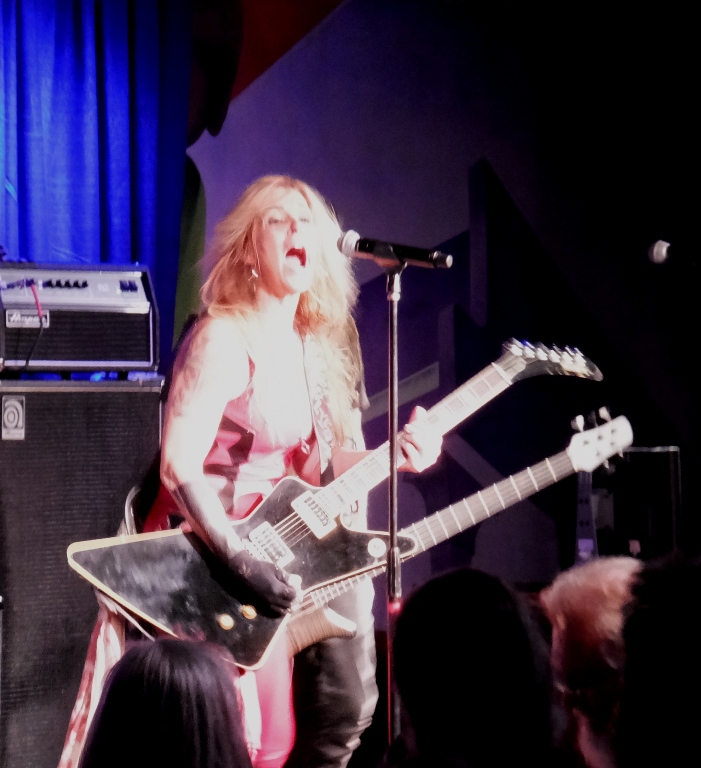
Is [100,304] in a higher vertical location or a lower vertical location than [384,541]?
higher

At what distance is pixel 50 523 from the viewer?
2660 mm

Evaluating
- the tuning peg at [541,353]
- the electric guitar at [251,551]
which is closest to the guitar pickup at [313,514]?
the electric guitar at [251,551]

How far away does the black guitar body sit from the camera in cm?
255

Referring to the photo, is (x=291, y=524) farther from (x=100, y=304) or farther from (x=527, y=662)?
(x=527, y=662)

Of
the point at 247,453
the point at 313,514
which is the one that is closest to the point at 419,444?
the point at 313,514

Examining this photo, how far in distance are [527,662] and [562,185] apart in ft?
8.71

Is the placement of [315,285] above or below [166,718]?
above

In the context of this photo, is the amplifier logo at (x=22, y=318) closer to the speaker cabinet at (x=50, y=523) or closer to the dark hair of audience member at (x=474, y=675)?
the speaker cabinet at (x=50, y=523)

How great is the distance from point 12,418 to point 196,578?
2.20ft

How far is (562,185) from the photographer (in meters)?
3.75

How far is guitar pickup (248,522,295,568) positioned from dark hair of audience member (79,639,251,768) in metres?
1.21

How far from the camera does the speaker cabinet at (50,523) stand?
102 inches

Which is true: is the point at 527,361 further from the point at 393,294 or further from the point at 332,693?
the point at 332,693

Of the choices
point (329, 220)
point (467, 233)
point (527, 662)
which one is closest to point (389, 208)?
point (467, 233)
